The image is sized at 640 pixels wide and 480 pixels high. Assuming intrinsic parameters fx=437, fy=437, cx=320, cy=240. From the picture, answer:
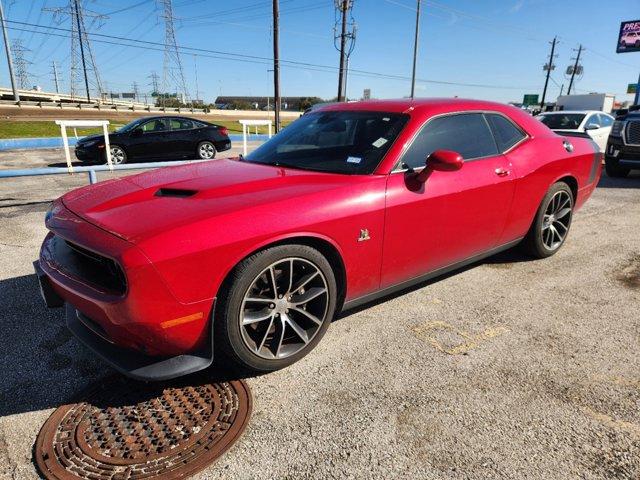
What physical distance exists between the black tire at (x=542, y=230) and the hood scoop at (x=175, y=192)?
319cm

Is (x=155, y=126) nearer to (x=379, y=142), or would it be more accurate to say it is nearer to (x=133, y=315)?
(x=379, y=142)

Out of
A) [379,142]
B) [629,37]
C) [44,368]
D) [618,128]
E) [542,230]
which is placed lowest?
[44,368]

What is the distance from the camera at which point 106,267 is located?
2223 millimetres

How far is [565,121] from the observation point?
450 inches

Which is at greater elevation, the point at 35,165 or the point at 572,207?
the point at 572,207

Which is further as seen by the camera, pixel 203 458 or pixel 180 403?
pixel 180 403

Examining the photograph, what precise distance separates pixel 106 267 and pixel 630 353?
3.17m

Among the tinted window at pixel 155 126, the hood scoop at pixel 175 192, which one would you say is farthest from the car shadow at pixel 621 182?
the tinted window at pixel 155 126

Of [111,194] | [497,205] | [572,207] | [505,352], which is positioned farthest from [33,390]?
[572,207]

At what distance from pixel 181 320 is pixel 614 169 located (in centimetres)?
1046

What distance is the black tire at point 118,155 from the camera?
1152 centimetres

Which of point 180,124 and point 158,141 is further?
point 180,124

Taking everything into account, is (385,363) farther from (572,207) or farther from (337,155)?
(572,207)

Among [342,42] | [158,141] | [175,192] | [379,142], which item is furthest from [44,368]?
[342,42]
